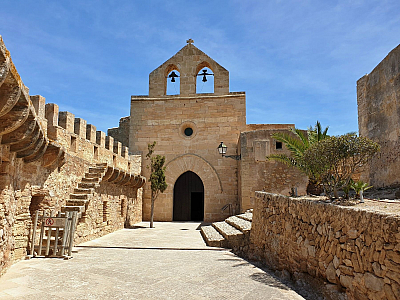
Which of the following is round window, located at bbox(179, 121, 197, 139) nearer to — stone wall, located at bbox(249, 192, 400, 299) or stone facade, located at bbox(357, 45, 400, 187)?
stone facade, located at bbox(357, 45, 400, 187)

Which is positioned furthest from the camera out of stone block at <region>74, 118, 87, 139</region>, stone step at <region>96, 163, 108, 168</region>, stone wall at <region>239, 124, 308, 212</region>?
stone wall at <region>239, 124, 308, 212</region>

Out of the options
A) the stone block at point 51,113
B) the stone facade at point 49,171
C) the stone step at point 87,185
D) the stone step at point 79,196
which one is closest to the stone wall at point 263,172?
the stone facade at point 49,171

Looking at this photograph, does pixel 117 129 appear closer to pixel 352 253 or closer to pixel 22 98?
pixel 22 98

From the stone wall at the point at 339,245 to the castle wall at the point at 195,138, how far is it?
26.8 feet

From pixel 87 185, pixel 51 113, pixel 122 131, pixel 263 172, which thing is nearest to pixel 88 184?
pixel 87 185

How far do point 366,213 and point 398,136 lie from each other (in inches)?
227

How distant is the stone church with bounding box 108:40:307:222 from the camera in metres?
15.1

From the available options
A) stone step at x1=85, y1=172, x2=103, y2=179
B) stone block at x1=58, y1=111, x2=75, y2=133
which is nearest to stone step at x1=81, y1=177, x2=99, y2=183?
stone step at x1=85, y1=172, x2=103, y2=179

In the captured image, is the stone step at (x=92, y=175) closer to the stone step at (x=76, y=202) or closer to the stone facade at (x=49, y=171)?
the stone facade at (x=49, y=171)

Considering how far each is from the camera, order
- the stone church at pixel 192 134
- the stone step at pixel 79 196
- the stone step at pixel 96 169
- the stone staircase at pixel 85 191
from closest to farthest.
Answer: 1. the stone staircase at pixel 85 191
2. the stone step at pixel 79 196
3. the stone step at pixel 96 169
4. the stone church at pixel 192 134

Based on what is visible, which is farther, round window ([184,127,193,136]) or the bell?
the bell

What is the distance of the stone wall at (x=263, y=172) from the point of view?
43.3 feet

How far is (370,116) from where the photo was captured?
9797 mm

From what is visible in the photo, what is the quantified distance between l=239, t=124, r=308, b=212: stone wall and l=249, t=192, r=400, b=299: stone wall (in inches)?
250
